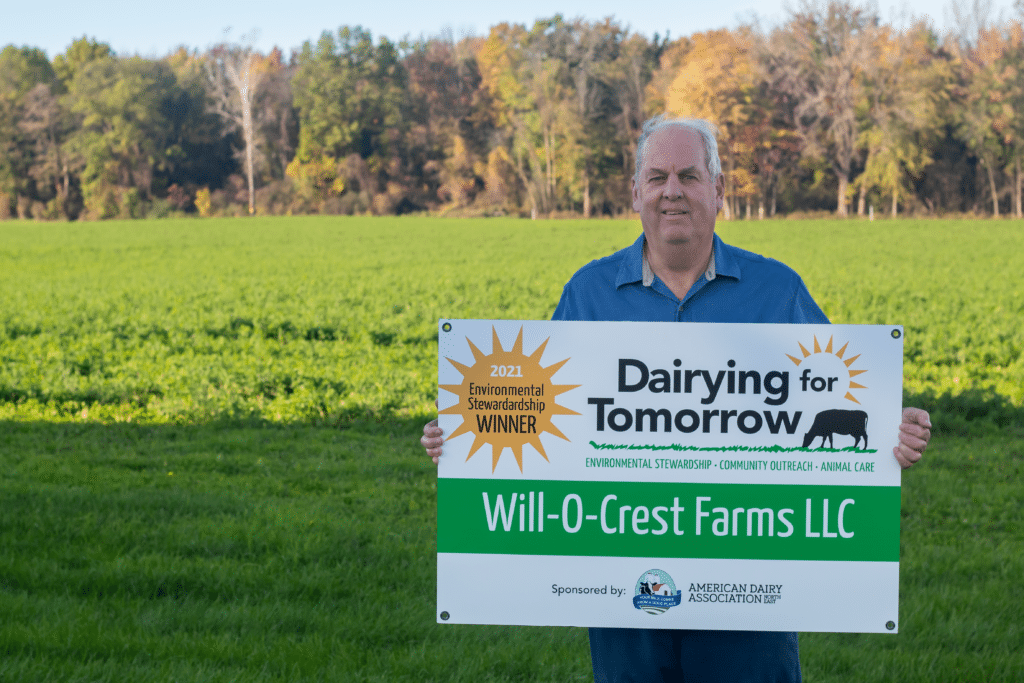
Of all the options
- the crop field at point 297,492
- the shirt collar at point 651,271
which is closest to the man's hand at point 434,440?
the shirt collar at point 651,271

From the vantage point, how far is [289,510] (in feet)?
24.0

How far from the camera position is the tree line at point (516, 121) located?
7250 centimetres

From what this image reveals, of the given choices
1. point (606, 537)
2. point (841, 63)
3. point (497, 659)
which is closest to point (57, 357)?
point (497, 659)

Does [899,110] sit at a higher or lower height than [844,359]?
higher

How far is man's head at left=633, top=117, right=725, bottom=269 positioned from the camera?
3.12 meters

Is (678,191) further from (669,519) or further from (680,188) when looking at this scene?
(669,519)

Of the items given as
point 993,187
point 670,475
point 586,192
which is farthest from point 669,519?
point 586,192

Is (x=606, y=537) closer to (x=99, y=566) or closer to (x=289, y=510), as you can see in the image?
(x=99, y=566)

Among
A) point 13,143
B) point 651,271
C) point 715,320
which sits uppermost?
point 13,143

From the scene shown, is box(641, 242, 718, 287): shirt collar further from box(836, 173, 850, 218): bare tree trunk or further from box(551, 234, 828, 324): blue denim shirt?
box(836, 173, 850, 218): bare tree trunk

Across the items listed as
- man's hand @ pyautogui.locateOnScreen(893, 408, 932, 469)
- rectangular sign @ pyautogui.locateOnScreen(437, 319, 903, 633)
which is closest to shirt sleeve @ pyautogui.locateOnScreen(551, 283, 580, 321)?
rectangular sign @ pyautogui.locateOnScreen(437, 319, 903, 633)

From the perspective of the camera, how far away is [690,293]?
3.23 m

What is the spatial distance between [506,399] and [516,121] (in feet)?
281

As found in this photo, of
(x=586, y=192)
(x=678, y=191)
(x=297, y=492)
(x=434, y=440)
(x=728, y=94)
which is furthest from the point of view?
(x=586, y=192)
